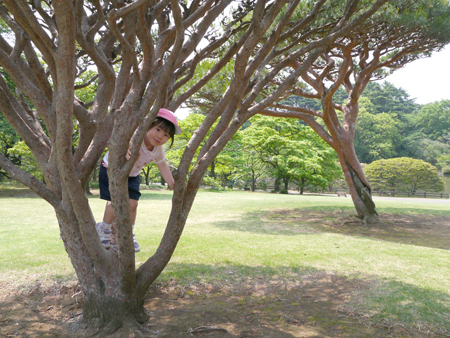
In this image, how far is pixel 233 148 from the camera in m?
27.5

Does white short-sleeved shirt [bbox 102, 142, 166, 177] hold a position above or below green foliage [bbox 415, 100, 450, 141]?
below

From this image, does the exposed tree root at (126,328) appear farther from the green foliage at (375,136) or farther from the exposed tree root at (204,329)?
the green foliage at (375,136)

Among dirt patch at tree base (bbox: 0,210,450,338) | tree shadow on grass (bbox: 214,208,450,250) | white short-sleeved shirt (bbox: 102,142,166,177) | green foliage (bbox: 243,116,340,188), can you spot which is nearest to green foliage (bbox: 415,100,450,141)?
green foliage (bbox: 243,116,340,188)

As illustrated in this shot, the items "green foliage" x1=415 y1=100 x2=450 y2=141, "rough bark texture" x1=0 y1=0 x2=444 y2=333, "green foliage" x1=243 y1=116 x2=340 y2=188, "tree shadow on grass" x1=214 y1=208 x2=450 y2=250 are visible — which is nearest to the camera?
"rough bark texture" x1=0 y1=0 x2=444 y2=333

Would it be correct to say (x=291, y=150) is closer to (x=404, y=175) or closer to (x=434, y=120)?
(x=404, y=175)

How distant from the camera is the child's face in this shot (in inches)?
106

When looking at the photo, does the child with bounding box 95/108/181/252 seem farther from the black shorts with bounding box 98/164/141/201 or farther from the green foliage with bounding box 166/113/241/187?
the green foliage with bounding box 166/113/241/187

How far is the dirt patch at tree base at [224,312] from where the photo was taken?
2.62m

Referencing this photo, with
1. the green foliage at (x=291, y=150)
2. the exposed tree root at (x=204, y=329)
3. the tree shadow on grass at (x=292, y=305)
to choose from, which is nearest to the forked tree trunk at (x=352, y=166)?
the tree shadow on grass at (x=292, y=305)

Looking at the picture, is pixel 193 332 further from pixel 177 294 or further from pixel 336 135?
pixel 336 135

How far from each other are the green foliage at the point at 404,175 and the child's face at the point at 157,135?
31753mm

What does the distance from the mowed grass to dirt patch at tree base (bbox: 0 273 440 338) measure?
0.24 meters

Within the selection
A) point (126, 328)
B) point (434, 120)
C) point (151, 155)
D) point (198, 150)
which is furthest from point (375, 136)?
point (126, 328)

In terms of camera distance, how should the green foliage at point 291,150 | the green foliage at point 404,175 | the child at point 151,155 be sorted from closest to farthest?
the child at point 151,155, the green foliage at point 291,150, the green foliage at point 404,175
